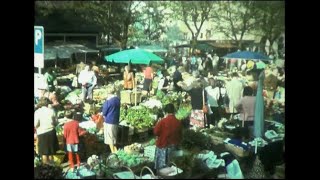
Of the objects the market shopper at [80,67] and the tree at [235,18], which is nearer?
the tree at [235,18]

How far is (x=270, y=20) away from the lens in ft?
11.4

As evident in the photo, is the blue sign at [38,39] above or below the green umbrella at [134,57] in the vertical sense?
above

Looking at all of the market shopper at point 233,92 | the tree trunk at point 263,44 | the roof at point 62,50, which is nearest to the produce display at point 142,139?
the market shopper at point 233,92

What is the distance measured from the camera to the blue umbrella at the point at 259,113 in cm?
354

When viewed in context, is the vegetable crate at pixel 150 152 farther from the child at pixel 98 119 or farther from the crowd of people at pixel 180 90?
the child at pixel 98 119

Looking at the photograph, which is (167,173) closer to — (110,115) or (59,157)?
(110,115)

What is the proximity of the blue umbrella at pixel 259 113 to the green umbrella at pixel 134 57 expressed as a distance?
2.48ft

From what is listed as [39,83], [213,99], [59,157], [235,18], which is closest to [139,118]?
[213,99]

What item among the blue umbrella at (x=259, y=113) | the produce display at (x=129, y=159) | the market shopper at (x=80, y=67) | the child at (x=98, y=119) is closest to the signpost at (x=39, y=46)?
the market shopper at (x=80, y=67)

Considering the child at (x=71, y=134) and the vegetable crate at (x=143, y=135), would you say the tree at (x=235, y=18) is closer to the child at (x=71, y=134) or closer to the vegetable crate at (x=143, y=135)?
the vegetable crate at (x=143, y=135)

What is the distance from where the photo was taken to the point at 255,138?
3576mm

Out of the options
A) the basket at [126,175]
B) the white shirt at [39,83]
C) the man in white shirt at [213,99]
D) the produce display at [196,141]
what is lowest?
the basket at [126,175]

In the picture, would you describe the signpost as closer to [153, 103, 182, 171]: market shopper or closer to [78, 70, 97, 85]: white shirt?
[78, 70, 97, 85]: white shirt
